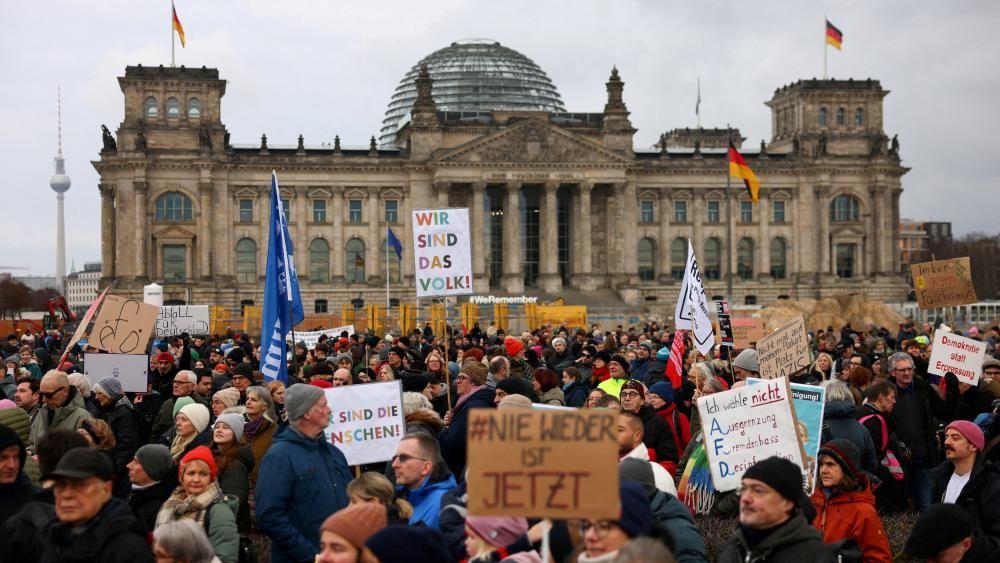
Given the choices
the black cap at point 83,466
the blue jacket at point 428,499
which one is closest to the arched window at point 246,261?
the blue jacket at point 428,499

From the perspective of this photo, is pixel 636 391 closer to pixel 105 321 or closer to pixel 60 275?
pixel 105 321

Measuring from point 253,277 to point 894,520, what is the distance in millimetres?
61360

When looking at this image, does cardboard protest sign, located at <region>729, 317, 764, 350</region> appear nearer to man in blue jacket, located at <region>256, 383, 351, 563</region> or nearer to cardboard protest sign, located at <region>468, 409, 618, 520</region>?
man in blue jacket, located at <region>256, 383, 351, 563</region>

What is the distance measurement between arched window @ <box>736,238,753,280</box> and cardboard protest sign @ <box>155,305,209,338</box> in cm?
4517

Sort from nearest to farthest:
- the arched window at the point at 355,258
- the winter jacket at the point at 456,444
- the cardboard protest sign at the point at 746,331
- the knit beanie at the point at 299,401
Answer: the knit beanie at the point at 299,401, the winter jacket at the point at 456,444, the cardboard protest sign at the point at 746,331, the arched window at the point at 355,258

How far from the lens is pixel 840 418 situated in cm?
1012

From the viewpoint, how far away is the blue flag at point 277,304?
43.5ft

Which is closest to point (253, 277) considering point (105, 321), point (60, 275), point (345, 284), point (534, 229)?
point (345, 284)

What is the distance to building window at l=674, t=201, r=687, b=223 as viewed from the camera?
241 feet

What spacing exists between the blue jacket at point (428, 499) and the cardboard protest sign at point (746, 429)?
90.9 inches

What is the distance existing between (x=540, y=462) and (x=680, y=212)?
6931cm

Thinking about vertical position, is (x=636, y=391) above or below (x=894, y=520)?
above

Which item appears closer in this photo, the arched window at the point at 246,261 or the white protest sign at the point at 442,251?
the white protest sign at the point at 442,251

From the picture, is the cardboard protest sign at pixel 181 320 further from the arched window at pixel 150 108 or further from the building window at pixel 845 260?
the building window at pixel 845 260
